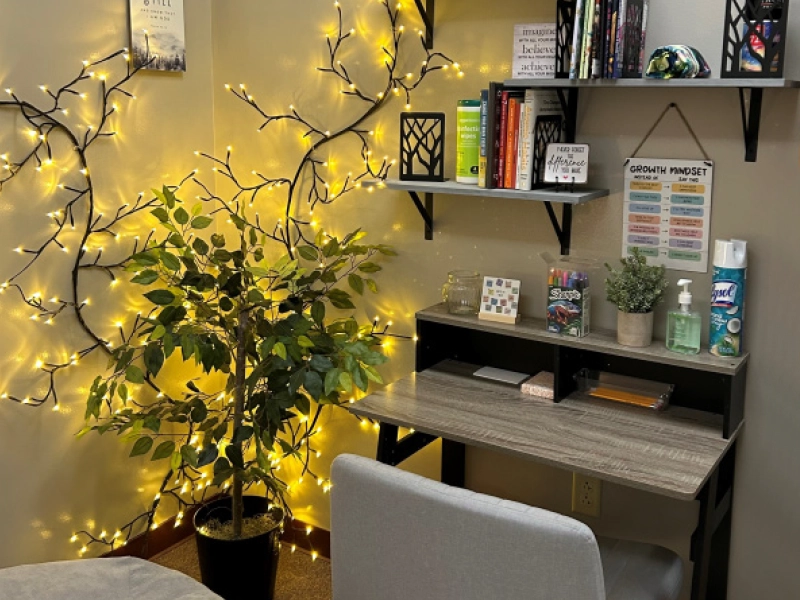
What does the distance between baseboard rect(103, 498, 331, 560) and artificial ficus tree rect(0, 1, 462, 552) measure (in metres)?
0.05

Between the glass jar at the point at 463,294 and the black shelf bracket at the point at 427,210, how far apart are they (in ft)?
0.56

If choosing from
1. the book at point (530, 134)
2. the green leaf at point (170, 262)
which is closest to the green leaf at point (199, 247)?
the green leaf at point (170, 262)

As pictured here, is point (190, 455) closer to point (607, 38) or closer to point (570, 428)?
point (570, 428)

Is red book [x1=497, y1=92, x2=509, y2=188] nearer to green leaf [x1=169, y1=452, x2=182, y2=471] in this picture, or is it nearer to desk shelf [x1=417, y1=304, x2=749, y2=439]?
desk shelf [x1=417, y1=304, x2=749, y2=439]

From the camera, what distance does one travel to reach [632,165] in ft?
7.63

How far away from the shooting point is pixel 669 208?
7.55 feet

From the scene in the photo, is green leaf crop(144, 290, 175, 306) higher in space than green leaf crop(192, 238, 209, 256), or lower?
lower

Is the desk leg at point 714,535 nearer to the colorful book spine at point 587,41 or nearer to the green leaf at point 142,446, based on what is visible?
the colorful book spine at point 587,41

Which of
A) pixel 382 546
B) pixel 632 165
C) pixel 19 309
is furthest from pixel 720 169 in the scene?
pixel 19 309

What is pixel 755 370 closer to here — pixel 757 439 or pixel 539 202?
pixel 757 439

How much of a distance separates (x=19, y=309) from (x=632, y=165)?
1.69m

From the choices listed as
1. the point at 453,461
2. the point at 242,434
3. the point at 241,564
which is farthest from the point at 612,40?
the point at 241,564

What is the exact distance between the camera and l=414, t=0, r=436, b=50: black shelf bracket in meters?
2.55

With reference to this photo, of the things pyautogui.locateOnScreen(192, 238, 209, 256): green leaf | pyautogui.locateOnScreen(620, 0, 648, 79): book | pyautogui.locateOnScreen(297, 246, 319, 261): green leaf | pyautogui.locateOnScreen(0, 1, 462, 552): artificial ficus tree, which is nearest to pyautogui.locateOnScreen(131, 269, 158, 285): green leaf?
pyautogui.locateOnScreen(0, 1, 462, 552): artificial ficus tree
